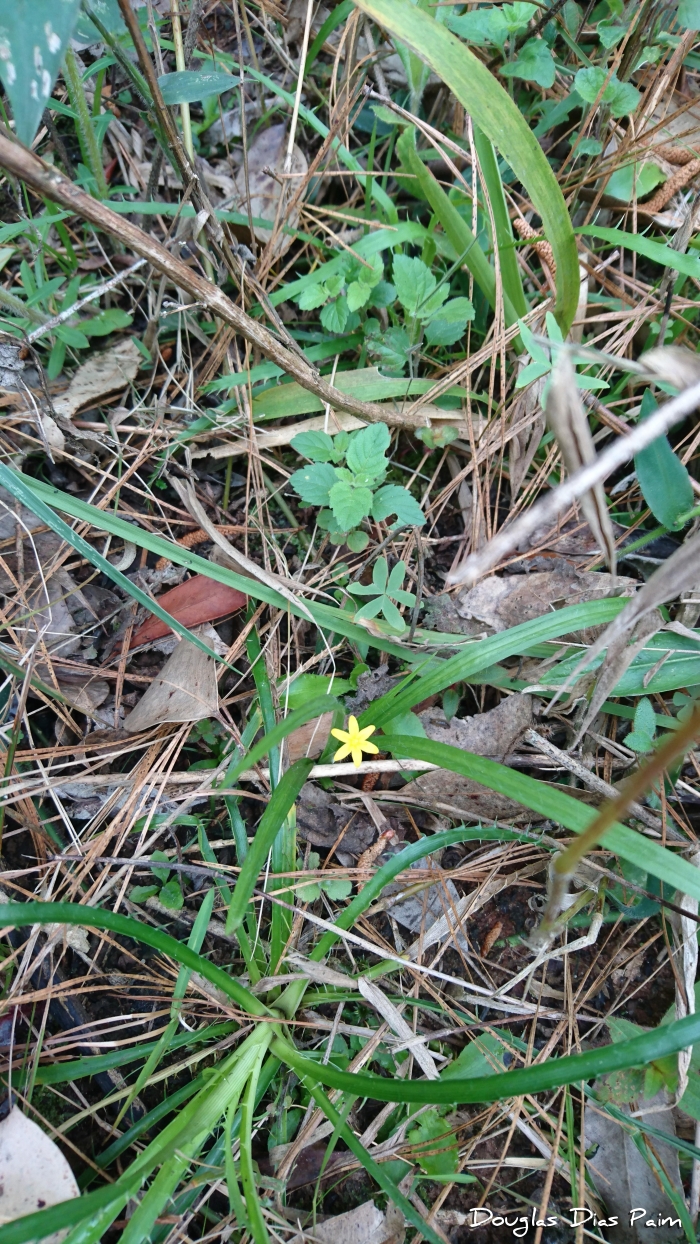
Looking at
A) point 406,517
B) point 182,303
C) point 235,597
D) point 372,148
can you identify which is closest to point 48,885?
point 235,597

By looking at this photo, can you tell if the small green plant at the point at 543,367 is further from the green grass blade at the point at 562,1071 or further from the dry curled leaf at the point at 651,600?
the green grass blade at the point at 562,1071

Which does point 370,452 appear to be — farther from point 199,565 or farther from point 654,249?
point 654,249

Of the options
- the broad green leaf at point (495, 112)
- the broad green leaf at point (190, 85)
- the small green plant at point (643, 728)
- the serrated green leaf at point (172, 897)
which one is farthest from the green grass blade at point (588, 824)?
the broad green leaf at point (190, 85)

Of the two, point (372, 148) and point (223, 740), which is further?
point (372, 148)

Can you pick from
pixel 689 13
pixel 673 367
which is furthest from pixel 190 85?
pixel 673 367

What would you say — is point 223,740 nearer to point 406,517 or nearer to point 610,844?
point 406,517

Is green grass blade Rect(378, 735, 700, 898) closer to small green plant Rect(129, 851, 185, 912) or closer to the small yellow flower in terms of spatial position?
the small yellow flower
